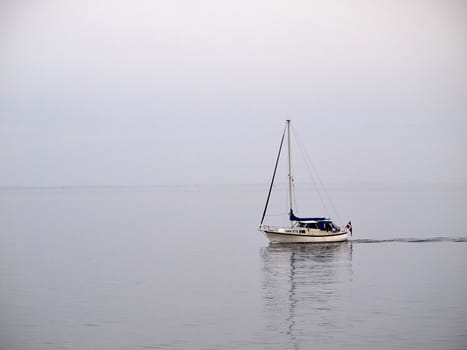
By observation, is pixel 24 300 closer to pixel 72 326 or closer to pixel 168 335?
pixel 72 326

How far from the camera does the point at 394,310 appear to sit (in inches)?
1442

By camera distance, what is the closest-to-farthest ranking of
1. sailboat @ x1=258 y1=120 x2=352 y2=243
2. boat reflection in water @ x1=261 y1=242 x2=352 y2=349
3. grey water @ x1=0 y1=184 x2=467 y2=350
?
grey water @ x1=0 y1=184 x2=467 y2=350, boat reflection in water @ x1=261 y1=242 x2=352 y2=349, sailboat @ x1=258 y1=120 x2=352 y2=243

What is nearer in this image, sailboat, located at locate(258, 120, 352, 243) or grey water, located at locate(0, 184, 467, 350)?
grey water, located at locate(0, 184, 467, 350)

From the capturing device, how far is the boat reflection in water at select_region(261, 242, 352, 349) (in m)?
32.9

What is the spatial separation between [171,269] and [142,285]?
857 centimetres

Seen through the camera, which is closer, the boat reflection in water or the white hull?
the boat reflection in water

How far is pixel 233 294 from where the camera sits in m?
42.9

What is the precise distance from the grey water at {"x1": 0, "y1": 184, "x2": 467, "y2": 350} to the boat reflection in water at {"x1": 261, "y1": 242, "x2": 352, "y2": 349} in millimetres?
76

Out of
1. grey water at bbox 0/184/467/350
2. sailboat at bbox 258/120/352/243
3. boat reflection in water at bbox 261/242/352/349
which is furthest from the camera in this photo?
sailboat at bbox 258/120/352/243

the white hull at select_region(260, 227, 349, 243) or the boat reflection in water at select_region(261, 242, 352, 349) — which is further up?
the white hull at select_region(260, 227, 349, 243)

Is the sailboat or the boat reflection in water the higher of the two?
the sailboat

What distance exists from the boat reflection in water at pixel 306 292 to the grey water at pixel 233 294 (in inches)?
3.0

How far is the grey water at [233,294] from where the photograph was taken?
105 ft

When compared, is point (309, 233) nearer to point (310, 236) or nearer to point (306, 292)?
point (310, 236)
